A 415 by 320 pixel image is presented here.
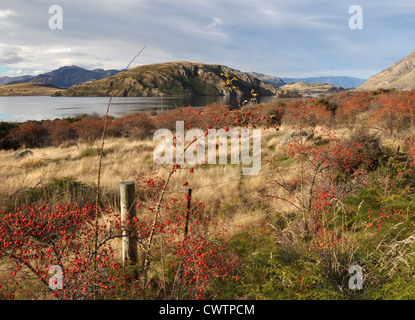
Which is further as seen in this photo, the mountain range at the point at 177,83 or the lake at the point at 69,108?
the mountain range at the point at 177,83

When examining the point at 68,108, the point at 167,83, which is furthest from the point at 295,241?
the point at 167,83

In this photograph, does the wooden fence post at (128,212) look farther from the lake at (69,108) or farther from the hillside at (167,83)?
the hillside at (167,83)

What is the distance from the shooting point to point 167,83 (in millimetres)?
159000

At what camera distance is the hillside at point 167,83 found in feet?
474

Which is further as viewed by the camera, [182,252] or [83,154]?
[83,154]

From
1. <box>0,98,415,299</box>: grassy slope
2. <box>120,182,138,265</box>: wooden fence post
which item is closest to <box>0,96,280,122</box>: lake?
<box>0,98,415,299</box>: grassy slope

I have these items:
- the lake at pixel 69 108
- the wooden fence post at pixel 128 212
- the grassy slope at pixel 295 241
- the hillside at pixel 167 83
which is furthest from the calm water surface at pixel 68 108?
the hillside at pixel 167 83

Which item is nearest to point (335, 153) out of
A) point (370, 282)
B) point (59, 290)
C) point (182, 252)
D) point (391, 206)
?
point (391, 206)

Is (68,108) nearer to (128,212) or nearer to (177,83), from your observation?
(128,212)

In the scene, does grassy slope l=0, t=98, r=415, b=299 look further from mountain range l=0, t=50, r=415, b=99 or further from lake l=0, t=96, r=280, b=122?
mountain range l=0, t=50, r=415, b=99

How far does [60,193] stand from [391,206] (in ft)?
26.5

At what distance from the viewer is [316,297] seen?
2.83 m
